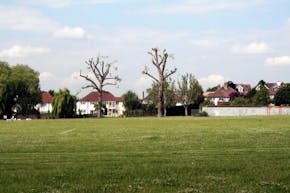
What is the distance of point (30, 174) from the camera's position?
13.6 m

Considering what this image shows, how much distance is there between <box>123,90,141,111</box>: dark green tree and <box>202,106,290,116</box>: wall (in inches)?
1776

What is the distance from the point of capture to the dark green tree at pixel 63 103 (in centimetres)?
10775

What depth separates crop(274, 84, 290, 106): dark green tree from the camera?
449ft

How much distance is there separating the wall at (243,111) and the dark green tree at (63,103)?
2465cm

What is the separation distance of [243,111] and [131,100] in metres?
54.6

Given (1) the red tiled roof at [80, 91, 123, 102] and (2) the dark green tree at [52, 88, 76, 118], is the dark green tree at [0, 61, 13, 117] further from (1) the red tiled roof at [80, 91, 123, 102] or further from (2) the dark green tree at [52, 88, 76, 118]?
(1) the red tiled roof at [80, 91, 123, 102]

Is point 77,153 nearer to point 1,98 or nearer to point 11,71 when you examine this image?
point 1,98

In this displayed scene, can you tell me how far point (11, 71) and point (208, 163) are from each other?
329 feet

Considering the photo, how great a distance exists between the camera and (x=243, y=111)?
4198 inches

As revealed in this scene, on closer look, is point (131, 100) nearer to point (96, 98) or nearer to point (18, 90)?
point (96, 98)

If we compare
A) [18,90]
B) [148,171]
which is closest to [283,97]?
[18,90]

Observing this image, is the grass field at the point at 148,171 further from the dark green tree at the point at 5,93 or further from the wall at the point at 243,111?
the dark green tree at the point at 5,93

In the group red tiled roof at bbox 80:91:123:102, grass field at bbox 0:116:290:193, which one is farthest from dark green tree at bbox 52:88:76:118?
grass field at bbox 0:116:290:193

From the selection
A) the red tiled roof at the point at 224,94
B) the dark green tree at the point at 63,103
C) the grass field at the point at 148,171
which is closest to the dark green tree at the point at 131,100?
the dark green tree at the point at 63,103
